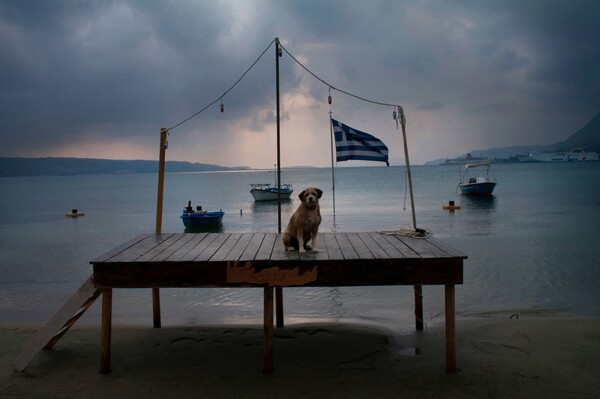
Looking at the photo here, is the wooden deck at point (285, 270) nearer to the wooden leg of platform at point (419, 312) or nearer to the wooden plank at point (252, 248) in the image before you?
the wooden plank at point (252, 248)

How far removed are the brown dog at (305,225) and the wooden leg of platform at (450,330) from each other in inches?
74.7

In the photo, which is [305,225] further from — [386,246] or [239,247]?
[386,246]

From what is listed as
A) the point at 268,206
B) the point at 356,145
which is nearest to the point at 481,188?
the point at 268,206

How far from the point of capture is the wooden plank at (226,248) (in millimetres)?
6270

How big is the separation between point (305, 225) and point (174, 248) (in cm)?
210

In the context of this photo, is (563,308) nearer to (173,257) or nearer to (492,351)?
(492,351)

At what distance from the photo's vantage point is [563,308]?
12.0 m

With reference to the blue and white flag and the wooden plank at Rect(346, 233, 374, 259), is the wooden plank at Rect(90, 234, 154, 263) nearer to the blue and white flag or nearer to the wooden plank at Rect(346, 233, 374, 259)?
the wooden plank at Rect(346, 233, 374, 259)

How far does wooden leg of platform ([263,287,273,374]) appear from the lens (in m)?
6.46

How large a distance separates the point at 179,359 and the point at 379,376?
3.07 metres

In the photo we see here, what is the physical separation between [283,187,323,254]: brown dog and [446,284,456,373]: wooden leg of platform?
6.23 feet

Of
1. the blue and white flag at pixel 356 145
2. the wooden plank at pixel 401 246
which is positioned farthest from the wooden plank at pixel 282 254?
the blue and white flag at pixel 356 145

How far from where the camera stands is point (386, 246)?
699 cm

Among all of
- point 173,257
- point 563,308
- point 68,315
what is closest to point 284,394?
point 173,257
